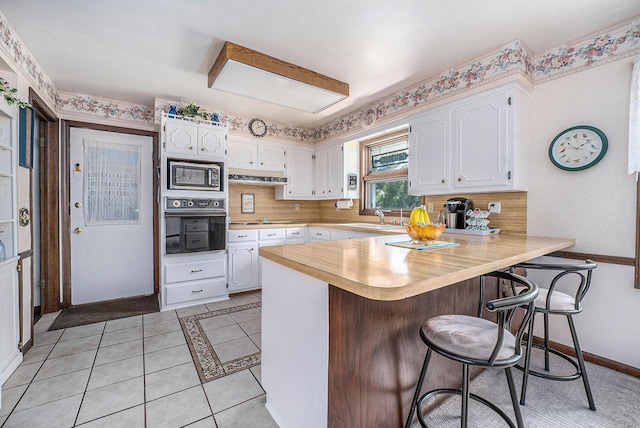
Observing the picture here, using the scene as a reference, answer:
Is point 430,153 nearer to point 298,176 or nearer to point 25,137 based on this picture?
point 298,176

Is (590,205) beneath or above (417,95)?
beneath

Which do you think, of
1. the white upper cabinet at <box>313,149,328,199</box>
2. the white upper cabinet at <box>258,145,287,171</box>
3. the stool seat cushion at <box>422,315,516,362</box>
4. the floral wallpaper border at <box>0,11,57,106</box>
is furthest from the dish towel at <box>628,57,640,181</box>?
the floral wallpaper border at <box>0,11,57,106</box>

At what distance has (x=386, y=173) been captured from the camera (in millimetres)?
3699

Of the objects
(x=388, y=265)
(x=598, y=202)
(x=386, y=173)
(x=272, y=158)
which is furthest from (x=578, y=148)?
(x=272, y=158)

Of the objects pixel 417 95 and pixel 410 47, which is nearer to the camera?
pixel 410 47

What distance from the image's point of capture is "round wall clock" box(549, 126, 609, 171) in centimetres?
204

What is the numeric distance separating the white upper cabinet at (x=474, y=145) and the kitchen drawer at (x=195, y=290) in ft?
8.37

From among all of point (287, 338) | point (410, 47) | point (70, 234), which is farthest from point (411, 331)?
point (70, 234)

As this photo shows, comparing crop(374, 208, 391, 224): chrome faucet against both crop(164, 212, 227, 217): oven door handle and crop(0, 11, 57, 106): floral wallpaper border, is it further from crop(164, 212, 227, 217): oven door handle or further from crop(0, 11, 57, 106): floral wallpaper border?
crop(0, 11, 57, 106): floral wallpaper border

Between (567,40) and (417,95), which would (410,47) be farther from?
(567,40)

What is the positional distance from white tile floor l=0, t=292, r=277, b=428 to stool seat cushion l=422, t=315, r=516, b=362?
3.25 feet

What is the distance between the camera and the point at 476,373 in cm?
189

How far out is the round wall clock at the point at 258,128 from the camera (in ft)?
13.0

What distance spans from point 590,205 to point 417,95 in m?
1.75
